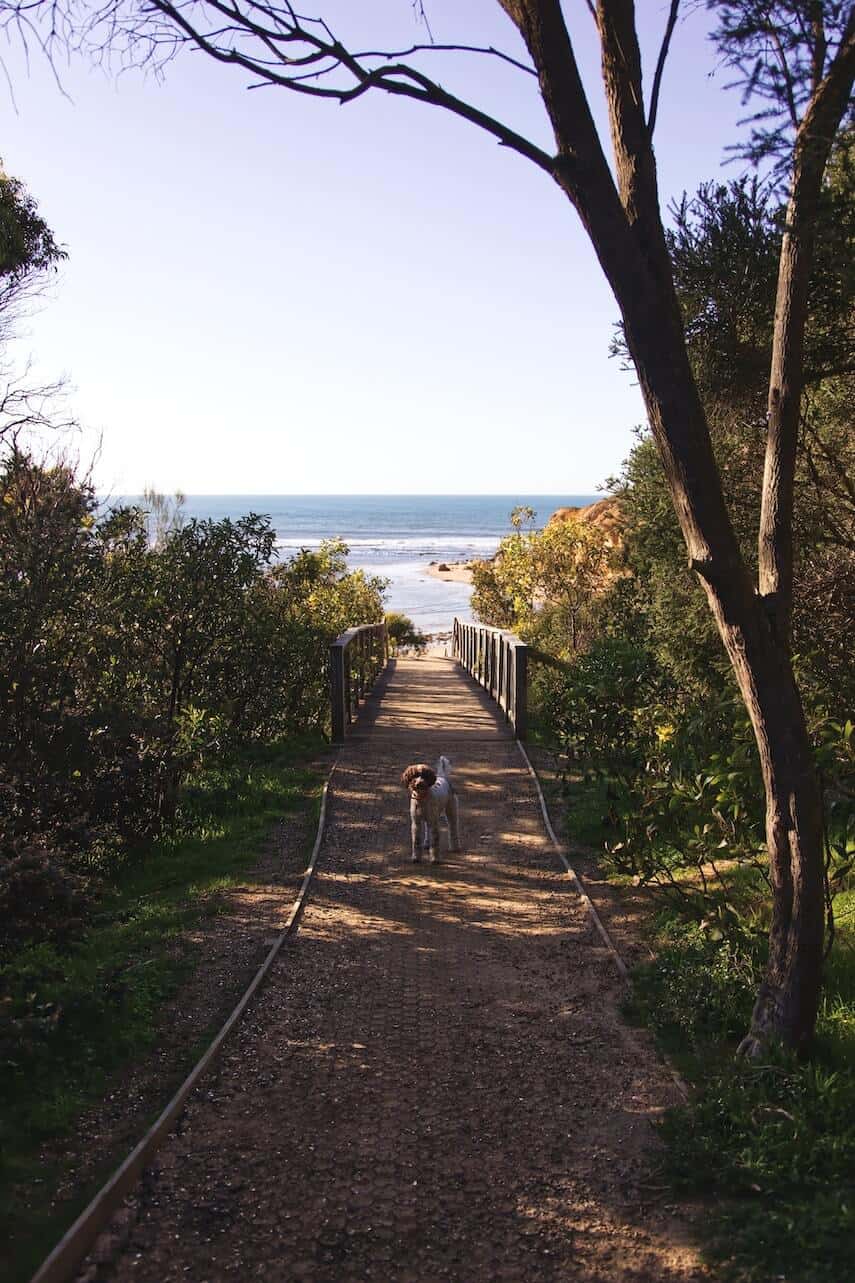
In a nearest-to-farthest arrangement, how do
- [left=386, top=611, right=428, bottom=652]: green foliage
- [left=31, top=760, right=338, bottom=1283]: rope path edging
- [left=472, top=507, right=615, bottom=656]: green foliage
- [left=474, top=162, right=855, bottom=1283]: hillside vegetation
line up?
[left=31, top=760, right=338, bottom=1283]: rope path edging
[left=474, top=162, right=855, bottom=1283]: hillside vegetation
[left=472, top=507, right=615, bottom=656]: green foliage
[left=386, top=611, right=428, bottom=652]: green foliage

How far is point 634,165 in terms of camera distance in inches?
151

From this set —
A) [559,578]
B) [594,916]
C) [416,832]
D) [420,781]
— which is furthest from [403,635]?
[594,916]

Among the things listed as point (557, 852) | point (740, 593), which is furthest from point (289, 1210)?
point (557, 852)

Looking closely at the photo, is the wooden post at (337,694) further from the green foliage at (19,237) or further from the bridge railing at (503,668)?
the green foliage at (19,237)

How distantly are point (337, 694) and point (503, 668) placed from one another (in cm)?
300

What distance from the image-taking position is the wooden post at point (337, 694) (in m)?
11.6

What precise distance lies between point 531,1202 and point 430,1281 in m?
0.50

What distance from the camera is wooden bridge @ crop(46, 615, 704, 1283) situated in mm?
2984

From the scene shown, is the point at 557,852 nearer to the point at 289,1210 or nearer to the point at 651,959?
the point at 651,959

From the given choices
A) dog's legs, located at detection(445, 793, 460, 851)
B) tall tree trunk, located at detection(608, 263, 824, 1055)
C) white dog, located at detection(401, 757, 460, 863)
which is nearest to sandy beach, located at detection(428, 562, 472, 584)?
dog's legs, located at detection(445, 793, 460, 851)

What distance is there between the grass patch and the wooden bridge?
0.40 meters

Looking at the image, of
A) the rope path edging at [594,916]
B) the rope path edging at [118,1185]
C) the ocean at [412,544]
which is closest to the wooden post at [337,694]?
the rope path edging at [594,916]

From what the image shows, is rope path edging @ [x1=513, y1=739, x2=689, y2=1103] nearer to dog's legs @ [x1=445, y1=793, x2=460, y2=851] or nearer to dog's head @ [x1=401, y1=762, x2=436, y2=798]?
dog's legs @ [x1=445, y1=793, x2=460, y2=851]

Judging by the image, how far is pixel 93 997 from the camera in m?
4.54
